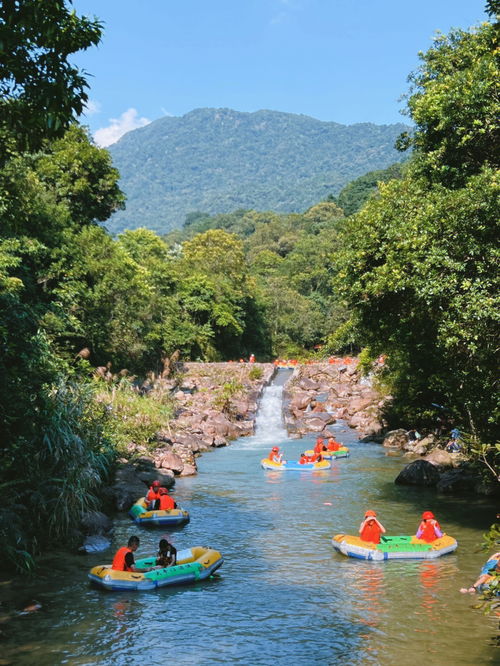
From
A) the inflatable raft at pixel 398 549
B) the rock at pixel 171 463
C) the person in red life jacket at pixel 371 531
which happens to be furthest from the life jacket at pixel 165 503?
the rock at pixel 171 463

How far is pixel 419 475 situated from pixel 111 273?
16275 mm

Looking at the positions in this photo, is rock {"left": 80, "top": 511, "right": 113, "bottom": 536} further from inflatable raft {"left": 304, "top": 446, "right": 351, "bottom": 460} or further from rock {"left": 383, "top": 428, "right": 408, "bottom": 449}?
rock {"left": 383, "top": 428, "right": 408, "bottom": 449}

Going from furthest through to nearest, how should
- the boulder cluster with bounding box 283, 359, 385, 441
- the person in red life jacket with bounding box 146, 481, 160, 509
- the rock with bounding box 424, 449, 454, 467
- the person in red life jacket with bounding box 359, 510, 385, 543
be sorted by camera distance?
the boulder cluster with bounding box 283, 359, 385, 441, the rock with bounding box 424, 449, 454, 467, the person in red life jacket with bounding box 146, 481, 160, 509, the person in red life jacket with bounding box 359, 510, 385, 543

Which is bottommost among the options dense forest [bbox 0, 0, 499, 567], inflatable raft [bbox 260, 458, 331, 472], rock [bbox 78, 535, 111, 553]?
rock [bbox 78, 535, 111, 553]

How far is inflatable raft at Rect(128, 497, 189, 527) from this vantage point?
16.0 metres

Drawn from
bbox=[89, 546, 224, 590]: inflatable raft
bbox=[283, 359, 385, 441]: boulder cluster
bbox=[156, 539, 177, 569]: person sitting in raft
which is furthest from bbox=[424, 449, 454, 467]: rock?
bbox=[156, 539, 177, 569]: person sitting in raft

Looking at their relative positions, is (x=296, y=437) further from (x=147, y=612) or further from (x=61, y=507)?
(x=147, y=612)

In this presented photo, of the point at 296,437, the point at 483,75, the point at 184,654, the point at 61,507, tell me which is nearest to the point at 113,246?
the point at 296,437

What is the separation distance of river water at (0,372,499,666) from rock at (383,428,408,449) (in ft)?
28.7

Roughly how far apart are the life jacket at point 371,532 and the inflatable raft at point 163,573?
3.03 meters

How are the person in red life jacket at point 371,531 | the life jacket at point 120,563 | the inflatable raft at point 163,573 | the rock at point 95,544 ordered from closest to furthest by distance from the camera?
the inflatable raft at point 163,573 → the life jacket at point 120,563 → the person in red life jacket at point 371,531 → the rock at point 95,544

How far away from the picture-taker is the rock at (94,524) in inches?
585

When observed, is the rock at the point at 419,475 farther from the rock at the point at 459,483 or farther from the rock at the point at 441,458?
the rock at the point at 441,458

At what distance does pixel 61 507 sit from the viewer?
46.2 ft
